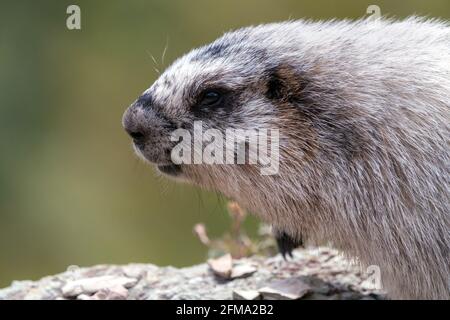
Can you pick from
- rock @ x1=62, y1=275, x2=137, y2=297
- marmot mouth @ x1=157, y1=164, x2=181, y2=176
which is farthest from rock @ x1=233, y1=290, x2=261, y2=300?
marmot mouth @ x1=157, y1=164, x2=181, y2=176

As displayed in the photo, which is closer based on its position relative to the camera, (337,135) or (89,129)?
(337,135)

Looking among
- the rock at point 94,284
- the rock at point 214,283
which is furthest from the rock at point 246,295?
the rock at point 94,284

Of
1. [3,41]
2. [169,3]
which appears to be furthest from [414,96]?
[3,41]

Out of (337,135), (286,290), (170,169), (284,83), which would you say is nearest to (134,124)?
(170,169)

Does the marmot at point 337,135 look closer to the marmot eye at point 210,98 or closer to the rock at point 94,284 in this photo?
the marmot eye at point 210,98

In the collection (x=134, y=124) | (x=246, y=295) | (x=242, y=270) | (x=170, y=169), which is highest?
(x=134, y=124)

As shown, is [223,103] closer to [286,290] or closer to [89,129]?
[286,290]

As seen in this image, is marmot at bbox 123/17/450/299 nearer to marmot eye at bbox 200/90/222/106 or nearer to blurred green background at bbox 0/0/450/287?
marmot eye at bbox 200/90/222/106
